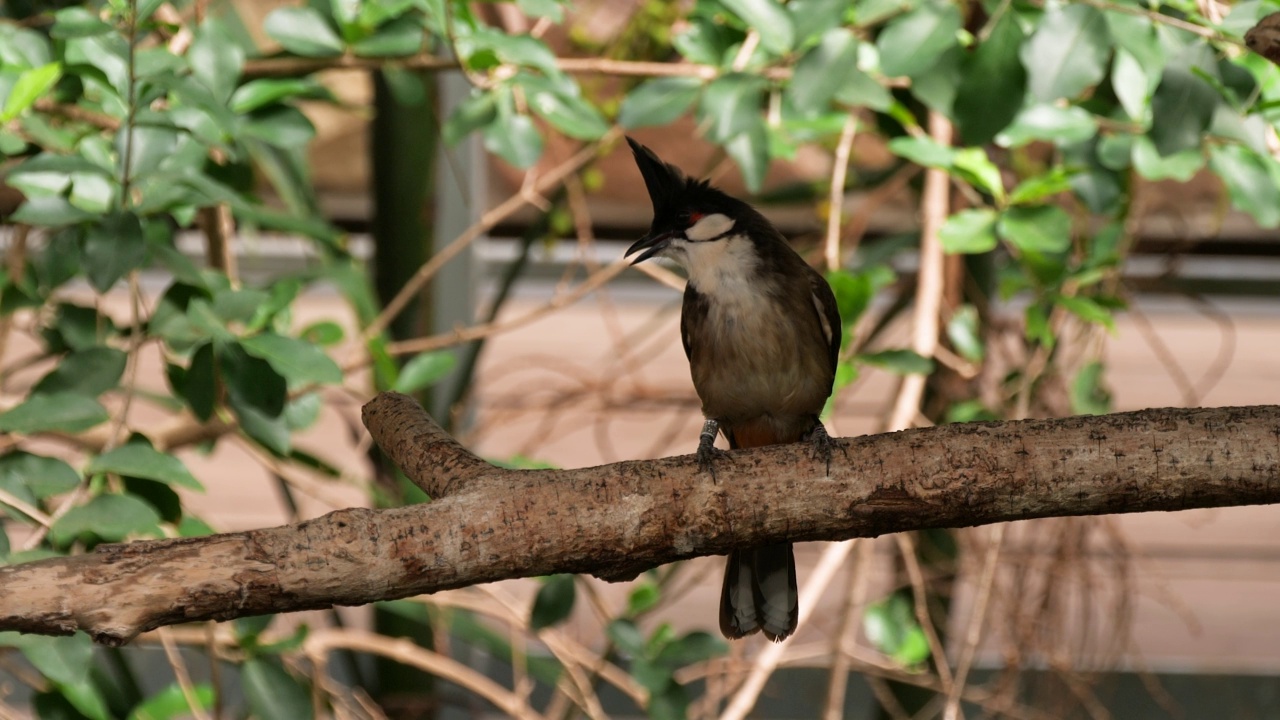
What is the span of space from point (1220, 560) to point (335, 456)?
294cm

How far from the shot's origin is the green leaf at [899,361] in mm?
1584

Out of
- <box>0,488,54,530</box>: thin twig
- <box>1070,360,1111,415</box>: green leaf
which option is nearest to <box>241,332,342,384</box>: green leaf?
<box>0,488,54,530</box>: thin twig

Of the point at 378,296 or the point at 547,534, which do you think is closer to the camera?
the point at 547,534

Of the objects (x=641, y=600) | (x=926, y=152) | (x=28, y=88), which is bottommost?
(x=641, y=600)

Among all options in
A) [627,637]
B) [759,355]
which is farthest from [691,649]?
[759,355]

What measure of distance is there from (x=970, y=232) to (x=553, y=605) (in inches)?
30.7

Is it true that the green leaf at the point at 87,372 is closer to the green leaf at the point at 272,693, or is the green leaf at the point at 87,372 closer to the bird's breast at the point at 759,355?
the green leaf at the point at 272,693

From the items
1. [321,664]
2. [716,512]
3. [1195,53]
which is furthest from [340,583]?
[1195,53]

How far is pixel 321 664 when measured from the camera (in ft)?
5.81

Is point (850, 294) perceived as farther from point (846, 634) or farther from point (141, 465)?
point (141, 465)

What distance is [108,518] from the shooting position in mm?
1179

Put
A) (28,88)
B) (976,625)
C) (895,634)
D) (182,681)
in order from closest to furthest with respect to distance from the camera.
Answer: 1. (28,88)
2. (182,681)
3. (976,625)
4. (895,634)

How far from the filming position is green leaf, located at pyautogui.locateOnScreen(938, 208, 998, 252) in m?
1.59

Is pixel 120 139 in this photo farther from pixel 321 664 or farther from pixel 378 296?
pixel 378 296
